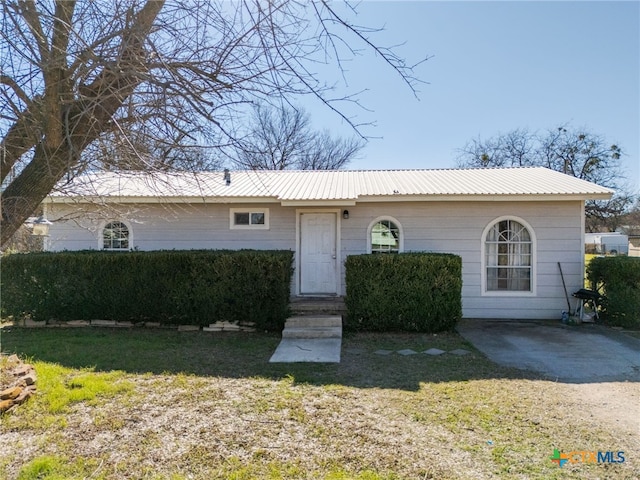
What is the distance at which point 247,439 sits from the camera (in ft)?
10.2

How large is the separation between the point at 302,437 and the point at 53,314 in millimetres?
6921

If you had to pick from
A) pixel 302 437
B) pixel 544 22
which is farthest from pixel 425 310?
pixel 544 22

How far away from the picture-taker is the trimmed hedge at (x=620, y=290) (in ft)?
23.9

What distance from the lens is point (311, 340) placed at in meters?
6.52

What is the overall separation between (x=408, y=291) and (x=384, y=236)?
2.03 meters

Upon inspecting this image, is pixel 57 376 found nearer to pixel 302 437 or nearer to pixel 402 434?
pixel 302 437

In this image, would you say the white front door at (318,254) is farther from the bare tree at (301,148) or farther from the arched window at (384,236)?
the bare tree at (301,148)

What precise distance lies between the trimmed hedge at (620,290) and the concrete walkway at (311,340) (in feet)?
18.6

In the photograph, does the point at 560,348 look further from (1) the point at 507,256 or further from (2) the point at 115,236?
(2) the point at 115,236

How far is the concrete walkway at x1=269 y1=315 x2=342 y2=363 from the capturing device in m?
5.51

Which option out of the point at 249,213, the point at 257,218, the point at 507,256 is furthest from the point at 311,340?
the point at 507,256
